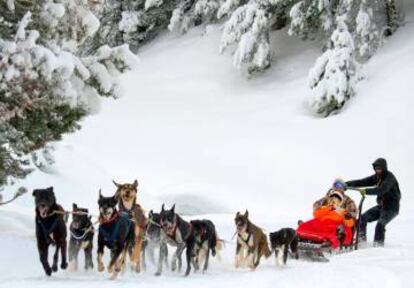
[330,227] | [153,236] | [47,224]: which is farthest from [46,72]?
[330,227]

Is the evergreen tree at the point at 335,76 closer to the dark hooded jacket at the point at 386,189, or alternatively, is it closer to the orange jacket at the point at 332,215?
the dark hooded jacket at the point at 386,189

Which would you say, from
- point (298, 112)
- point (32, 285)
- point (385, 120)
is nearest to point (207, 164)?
point (298, 112)

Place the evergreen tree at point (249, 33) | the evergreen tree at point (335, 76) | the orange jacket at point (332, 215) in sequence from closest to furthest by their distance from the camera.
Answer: the orange jacket at point (332, 215) < the evergreen tree at point (335, 76) < the evergreen tree at point (249, 33)

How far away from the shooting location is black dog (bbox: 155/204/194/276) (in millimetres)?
Answer: 9094

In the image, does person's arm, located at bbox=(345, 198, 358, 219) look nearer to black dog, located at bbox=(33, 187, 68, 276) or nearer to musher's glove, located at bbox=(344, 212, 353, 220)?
musher's glove, located at bbox=(344, 212, 353, 220)

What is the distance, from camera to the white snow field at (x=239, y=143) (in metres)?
19.0

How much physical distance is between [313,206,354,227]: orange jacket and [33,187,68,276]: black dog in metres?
5.01

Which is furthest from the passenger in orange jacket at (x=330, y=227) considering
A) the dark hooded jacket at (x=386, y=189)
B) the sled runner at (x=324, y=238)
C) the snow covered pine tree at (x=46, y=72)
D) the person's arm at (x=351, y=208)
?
the snow covered pine tree at (x=46, y=72)

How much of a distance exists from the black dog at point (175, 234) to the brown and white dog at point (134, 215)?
291mm

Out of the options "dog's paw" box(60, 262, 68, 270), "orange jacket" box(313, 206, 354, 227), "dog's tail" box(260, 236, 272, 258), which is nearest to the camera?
"dog's paw" box(60, 262, 68, 270)

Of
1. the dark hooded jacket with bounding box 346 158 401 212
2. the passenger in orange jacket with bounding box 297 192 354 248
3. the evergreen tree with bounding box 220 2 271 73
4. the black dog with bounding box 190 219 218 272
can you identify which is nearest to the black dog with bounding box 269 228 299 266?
the black dog with bounding box 190 219 218 272

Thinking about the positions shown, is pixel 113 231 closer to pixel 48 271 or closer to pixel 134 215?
pixel 134 215

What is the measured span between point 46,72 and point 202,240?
3.01 meters

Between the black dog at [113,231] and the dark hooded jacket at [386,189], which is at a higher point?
the dark hooded jacket at [386,189]
